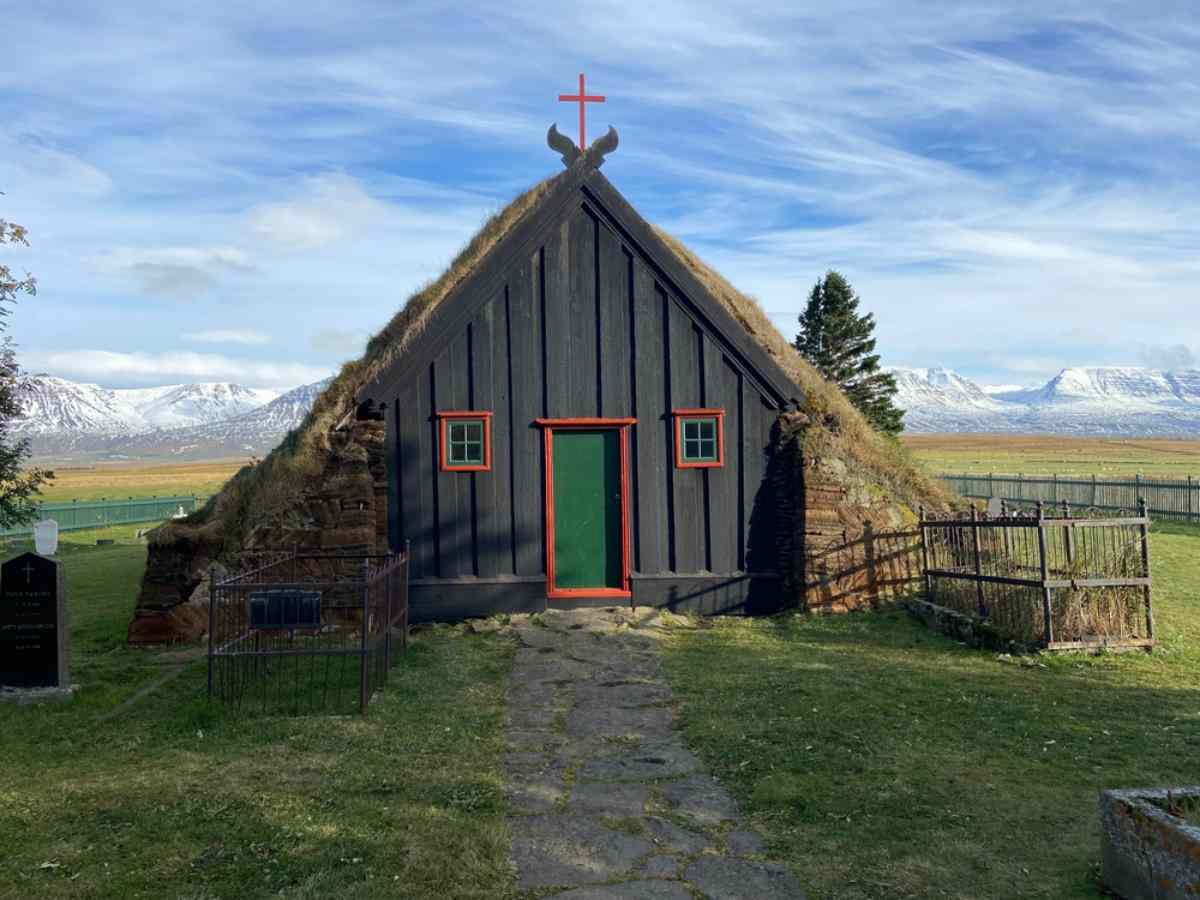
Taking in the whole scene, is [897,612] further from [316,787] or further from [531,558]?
[316,787]

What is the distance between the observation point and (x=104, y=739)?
8.25 meters

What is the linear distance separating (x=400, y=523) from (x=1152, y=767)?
31.9ft

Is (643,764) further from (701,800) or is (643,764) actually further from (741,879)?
(741,879)

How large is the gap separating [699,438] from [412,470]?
428 cm

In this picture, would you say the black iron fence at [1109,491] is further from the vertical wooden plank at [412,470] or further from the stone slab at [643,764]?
the stone slab at [643,764]

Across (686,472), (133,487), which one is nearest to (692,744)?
(686,472)

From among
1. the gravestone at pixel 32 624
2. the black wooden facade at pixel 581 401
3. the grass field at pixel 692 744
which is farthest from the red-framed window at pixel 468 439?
the gravestone at pixel 32 624

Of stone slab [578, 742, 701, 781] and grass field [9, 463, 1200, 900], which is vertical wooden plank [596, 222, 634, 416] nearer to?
grass field [9, 463, 1200, 900]

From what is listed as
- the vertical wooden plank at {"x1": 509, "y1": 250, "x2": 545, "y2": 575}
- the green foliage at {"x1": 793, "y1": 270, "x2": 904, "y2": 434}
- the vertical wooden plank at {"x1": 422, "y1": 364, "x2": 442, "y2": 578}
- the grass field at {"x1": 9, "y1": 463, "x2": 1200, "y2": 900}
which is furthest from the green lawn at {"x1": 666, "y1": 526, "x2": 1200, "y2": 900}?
the green foliage at {"x1": 793, "y1": 270, "x2": 904, "y2": 434}

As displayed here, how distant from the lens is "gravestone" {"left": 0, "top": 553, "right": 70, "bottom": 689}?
376 inches

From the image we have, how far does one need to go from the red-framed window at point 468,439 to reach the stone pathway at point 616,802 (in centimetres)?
368

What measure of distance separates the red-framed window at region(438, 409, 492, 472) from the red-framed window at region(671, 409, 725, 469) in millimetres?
2815

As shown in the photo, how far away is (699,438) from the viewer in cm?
1411

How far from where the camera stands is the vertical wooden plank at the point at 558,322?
45.8ft
